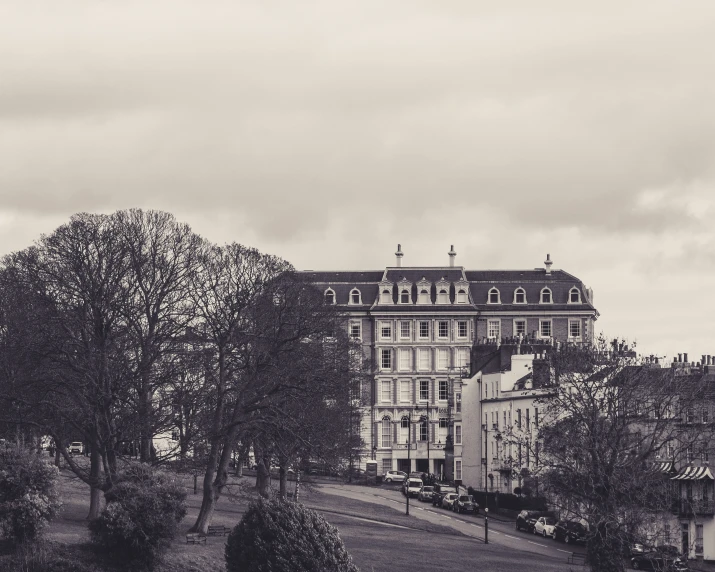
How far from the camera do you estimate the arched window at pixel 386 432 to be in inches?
6786

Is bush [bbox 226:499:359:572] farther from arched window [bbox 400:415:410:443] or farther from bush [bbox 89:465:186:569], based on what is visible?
arched window [bbox 400:415:410:443]

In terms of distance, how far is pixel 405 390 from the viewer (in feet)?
578

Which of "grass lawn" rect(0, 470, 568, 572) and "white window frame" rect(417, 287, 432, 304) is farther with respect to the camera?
"white window frame" rect(417, 287, 432, 304)

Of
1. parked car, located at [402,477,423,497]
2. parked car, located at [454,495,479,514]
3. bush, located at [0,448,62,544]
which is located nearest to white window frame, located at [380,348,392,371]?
parked car, located at [402,477,423,497]

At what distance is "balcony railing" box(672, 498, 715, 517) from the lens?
86188 millimetres

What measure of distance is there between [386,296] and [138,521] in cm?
12490

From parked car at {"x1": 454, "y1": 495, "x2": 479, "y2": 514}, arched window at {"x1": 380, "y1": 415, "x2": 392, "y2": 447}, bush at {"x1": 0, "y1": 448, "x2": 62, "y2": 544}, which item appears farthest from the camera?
arched window at {"x1": 380, "y1": 415, "x2": 392, "y2": 447}

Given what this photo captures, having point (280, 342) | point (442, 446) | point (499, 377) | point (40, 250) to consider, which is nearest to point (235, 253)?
point (280, 342)

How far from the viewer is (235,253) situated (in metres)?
76.2

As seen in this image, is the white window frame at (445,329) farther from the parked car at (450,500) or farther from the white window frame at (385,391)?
the parked car at (450,500)

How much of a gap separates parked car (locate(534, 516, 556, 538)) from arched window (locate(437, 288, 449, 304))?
86.9 m

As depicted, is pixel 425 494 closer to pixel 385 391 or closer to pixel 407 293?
pixel 385 391

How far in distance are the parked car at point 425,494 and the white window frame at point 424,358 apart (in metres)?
59.9

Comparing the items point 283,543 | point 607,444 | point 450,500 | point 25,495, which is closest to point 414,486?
point 450,500
